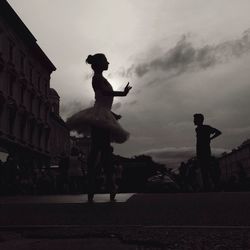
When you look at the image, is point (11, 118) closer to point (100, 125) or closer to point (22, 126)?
point (22, 126)

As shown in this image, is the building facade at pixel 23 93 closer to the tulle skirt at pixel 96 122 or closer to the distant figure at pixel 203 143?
the distant figure at pixel 203 143

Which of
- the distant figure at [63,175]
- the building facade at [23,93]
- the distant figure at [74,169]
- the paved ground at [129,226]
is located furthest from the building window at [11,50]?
the paved ground at [129,226]

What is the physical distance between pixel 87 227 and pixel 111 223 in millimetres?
288

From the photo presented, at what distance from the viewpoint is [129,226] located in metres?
3.33

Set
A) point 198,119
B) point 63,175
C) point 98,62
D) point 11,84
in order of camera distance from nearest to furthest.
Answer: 1. point 98,62
2. point 198,119
3. point 63,175
4. point 11,84

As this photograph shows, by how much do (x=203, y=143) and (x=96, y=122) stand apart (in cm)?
471

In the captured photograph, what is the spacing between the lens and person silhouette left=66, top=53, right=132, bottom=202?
531 centimetres

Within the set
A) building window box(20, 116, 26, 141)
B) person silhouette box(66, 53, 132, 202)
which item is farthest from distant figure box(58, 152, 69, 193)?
building window box(20, 116, 26, 141)

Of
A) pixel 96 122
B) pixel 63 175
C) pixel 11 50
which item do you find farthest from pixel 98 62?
pixel 11 50

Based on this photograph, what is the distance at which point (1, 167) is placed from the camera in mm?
13953

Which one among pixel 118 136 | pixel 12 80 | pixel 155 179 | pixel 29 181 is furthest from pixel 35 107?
pixel 118 136

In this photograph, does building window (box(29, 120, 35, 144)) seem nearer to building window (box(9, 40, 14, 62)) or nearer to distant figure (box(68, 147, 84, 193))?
building window (box(9, 40, 14, 62))

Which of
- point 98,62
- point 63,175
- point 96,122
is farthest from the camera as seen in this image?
point 63,175

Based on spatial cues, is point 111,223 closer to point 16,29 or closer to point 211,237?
point 211,237
